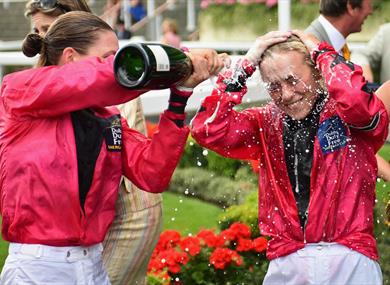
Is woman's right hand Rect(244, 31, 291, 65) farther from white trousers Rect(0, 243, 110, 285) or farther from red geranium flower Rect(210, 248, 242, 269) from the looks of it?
red geranium flower Rect(210, 248, 242, 269)

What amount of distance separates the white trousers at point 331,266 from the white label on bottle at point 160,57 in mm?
1095

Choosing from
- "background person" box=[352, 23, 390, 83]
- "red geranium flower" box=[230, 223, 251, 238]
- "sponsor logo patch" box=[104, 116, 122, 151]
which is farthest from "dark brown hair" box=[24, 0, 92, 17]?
"background person" box=[352, 23, 390, 83]

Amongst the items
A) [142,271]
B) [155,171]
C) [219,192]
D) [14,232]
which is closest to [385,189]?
[142,271]

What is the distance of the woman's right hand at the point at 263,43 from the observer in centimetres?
393

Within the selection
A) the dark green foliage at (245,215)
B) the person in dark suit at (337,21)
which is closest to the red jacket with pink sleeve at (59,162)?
the person in dark suit at (337,21)

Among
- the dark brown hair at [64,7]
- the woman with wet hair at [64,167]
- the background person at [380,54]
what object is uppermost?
the dark brown hair at [64,7]

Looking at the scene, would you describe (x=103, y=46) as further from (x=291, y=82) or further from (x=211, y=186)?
(x=211, y=186)

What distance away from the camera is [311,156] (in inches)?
158

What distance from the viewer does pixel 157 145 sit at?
3.73 metres

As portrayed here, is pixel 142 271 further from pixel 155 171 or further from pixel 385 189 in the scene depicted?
pixel 385 189

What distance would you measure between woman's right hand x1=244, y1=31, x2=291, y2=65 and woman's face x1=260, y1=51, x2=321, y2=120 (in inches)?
1.3

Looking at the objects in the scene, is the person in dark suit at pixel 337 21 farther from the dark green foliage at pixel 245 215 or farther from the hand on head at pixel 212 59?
the hand on head at pixel 212 59

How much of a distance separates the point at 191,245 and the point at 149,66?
307 centimetres

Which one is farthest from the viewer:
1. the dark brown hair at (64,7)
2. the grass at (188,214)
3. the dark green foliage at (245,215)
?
the grass at (188,214)
